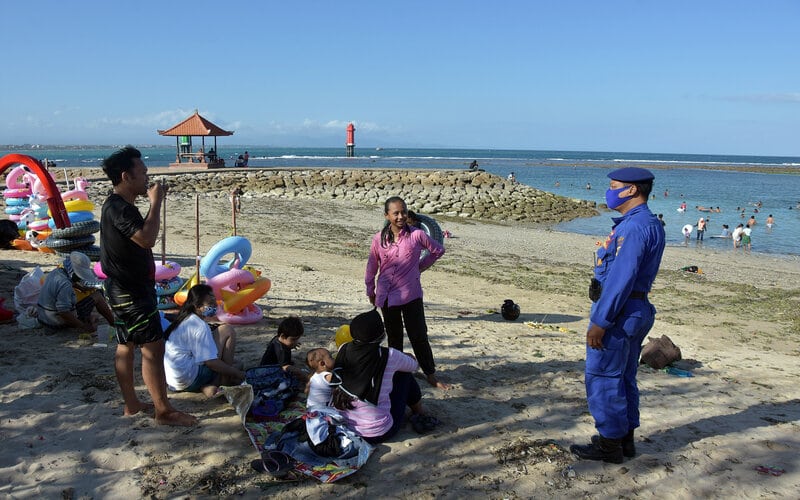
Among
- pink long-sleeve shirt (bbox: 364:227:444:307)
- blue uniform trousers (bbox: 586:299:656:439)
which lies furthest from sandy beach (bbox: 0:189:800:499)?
pink long-sleeve shirt (bbox: 364:227:444:307)

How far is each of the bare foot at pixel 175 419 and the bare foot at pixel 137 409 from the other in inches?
9.7

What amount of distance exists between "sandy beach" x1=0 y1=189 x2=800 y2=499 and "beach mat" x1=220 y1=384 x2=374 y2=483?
74mm

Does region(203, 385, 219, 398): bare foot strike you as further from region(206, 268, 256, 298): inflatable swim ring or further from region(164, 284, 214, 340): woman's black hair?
region(206, 268, 256, 298): inflatable swim ring

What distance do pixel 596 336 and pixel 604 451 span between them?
3.03 feet

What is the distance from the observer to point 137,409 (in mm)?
4430

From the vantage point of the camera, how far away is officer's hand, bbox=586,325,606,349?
12.3ft

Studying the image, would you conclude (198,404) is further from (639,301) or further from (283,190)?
(283,190)

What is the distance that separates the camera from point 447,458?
13.4 ft

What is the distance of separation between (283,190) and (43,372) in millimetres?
27443

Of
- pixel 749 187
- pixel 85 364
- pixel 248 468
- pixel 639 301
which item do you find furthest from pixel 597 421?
pixel 749 187

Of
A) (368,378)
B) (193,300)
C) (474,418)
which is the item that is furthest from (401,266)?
(193,300)

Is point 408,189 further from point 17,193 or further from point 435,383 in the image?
point 435,383

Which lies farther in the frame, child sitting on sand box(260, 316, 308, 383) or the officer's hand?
child sitting on sand box(260, 316, 308, 383)

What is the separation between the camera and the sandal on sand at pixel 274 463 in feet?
12.1
